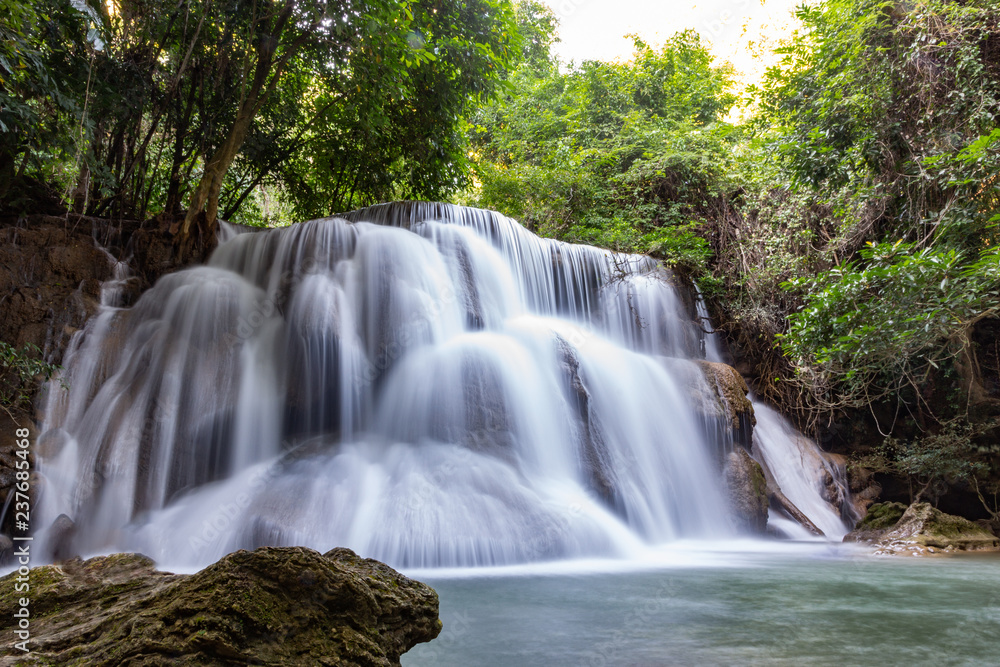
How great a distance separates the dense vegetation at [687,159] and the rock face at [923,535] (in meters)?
1.69

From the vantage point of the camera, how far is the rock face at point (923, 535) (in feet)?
22.6

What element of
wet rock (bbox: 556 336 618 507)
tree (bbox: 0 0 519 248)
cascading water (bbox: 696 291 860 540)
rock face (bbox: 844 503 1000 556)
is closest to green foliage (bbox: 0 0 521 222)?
tree (bbox: 0 0 519 248)

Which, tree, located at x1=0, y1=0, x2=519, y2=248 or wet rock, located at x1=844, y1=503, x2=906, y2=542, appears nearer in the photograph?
wet rock, located at x1=844, y1=503, x2=906, y2=542

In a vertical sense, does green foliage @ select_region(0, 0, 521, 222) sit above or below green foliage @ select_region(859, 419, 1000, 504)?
above

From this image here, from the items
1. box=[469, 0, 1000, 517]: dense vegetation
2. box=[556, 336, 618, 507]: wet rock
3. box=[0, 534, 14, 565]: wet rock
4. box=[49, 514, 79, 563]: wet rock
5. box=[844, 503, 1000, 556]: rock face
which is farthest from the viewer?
box=[556, 336, 618, 507]: wet rock

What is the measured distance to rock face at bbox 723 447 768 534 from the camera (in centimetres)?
820

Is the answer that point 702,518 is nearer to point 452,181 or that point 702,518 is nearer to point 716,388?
point 716,388

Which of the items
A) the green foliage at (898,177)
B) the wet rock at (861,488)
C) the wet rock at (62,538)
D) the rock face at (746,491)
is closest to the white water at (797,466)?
the wet rock at (861,488)

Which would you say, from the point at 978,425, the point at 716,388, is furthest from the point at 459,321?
the point at 978,425

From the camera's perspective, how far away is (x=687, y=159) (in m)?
13.8

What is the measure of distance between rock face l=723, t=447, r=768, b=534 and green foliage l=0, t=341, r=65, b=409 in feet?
27.9

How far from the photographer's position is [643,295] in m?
11.9

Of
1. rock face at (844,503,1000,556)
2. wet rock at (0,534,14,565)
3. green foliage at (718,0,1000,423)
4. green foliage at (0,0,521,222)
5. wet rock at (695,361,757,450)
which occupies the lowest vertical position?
rock face at (844,503,1000,556)

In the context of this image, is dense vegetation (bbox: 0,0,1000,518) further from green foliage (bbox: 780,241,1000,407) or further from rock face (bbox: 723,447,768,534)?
rock face (bbox: 723,447,768,534)
